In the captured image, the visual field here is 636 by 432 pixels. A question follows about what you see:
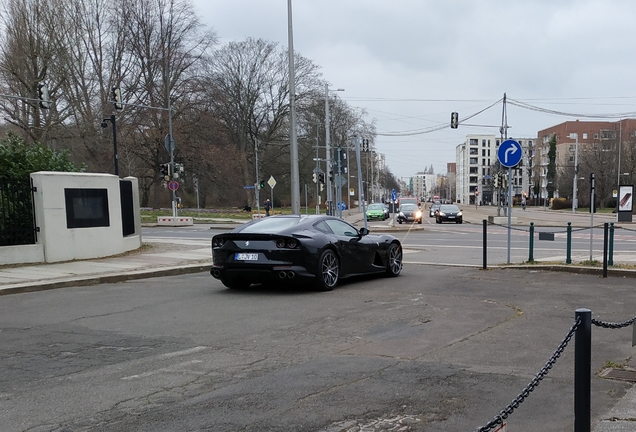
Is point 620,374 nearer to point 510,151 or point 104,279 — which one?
point 510,151

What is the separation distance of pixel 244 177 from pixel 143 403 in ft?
184

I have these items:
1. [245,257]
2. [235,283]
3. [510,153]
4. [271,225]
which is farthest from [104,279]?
[510,153]

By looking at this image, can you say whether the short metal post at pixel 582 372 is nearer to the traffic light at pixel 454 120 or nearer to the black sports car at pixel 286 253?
the black sports car at pixel 286 253

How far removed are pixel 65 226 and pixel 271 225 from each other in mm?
6480

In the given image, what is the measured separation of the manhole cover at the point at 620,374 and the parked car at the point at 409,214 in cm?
3488

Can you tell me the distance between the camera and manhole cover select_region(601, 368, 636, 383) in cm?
476

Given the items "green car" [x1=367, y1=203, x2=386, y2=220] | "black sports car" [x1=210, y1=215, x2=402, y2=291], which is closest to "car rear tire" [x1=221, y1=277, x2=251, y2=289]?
"black sports car" [x1=210, y1=215, x2=402, y2=291]

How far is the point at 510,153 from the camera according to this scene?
12.6m

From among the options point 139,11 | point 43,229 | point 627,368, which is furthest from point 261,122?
point 627,368

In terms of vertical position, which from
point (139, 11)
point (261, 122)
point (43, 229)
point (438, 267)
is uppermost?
point (139, 11)

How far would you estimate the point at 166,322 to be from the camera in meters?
7.23

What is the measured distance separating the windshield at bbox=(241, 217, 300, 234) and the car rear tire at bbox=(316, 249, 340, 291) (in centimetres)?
83

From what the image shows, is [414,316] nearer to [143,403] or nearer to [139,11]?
[143,403]

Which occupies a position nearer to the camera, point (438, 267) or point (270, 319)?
point (270, 319)
